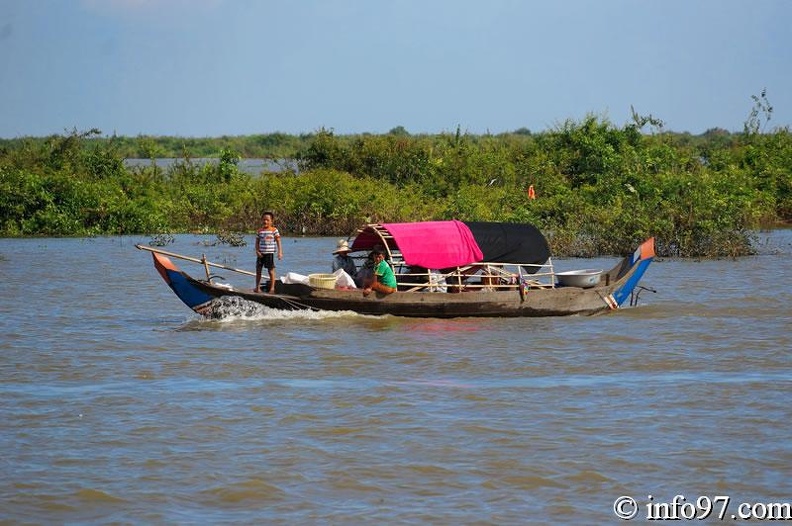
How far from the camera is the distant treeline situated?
2319 cm

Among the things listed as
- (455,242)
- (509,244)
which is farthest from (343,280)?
(509,244)

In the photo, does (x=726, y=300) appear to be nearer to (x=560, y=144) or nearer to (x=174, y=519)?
(x=174, y=519)

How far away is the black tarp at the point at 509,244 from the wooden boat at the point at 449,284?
1 centimetres

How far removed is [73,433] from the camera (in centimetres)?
883

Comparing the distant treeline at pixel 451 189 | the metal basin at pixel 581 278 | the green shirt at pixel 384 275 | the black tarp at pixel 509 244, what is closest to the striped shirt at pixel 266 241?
the green shirt at pixel 384 275

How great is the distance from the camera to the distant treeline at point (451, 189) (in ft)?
76.1

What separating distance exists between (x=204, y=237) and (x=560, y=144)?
1099cm

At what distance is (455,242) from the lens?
14.5m

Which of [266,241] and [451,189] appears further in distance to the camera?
[451,189]

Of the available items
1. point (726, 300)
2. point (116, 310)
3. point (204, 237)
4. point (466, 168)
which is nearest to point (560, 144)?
point (466, 168)

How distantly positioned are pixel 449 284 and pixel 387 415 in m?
5.51

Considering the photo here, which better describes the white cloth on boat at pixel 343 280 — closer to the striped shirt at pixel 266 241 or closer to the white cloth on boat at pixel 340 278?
the white cloth on boat at pixel 340 278

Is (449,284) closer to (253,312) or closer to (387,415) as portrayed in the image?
(253,312)

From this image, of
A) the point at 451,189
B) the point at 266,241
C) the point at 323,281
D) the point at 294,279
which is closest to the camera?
the point at 323,281
